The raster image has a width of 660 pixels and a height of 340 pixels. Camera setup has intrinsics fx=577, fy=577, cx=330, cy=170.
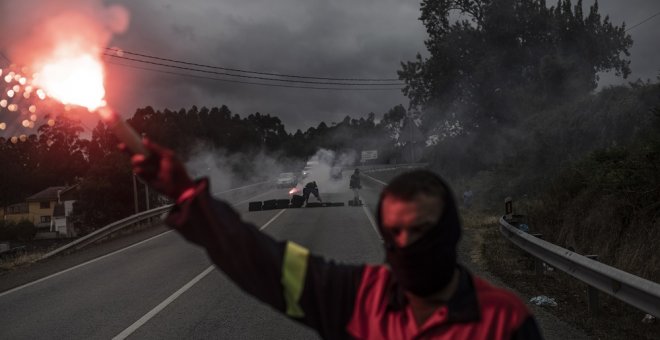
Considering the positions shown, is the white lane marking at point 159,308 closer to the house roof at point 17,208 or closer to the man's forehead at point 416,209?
the man's forehead at point 416,209

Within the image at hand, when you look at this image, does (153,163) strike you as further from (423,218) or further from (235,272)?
(423,218)

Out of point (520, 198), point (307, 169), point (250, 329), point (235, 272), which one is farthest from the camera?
point (307, 169)

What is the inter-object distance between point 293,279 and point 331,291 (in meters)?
0.14

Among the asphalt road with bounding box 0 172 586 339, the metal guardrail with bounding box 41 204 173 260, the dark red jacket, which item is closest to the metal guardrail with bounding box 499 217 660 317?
the asphalt road with bounding box 0 172 586 339

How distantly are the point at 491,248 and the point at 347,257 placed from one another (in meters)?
3.36

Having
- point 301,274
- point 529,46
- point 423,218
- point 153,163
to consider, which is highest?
point 529,46

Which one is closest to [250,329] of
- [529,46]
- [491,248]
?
[491,248]

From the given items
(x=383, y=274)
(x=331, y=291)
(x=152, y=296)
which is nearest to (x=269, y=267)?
(x=331, y=291)

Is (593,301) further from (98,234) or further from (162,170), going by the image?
(98,234)

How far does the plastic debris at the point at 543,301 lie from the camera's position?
26.1 feet

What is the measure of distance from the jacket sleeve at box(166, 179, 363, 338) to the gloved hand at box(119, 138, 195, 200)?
0.06 meters

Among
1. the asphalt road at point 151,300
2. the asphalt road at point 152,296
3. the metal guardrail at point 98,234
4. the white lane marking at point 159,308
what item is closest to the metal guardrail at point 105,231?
the metal guardrail at point 98,234

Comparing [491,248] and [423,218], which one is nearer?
[423,218]

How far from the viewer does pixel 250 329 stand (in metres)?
7.23
